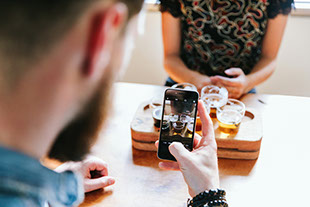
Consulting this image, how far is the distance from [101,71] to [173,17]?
40.4 inches

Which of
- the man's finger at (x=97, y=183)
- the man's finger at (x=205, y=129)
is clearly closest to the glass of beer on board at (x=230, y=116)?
the man's finger at (x=205, y=129)

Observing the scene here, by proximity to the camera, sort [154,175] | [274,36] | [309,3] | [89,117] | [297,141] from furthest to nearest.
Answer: [309,3] → [274,36] → [297,141] → [154,175] → [89,117]

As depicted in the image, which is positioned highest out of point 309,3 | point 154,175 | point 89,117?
point 309,3

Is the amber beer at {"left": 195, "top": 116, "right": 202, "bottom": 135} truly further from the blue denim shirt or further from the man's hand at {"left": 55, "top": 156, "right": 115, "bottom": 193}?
the blue denim shirt

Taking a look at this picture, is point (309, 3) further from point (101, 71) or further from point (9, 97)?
point (9, 97)

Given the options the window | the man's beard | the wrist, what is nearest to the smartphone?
the man's beard

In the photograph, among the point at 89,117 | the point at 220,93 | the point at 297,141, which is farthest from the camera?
the point at 220,93

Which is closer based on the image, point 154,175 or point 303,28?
point 154,175

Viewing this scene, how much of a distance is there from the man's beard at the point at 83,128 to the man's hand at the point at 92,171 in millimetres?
155

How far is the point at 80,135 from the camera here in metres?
0.54

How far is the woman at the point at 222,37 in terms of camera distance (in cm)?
128

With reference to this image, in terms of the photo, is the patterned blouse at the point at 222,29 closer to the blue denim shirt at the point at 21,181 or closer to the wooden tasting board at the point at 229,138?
the wooden tasting board at the point at 229,138

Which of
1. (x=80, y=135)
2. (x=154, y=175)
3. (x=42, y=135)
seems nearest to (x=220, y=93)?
(x=154, y=175)

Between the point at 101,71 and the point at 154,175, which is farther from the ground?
the point at 101,71
